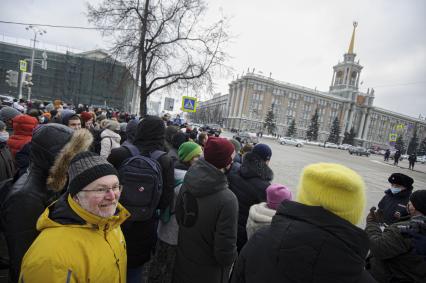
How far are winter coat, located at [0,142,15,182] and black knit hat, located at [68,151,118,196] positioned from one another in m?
2.15

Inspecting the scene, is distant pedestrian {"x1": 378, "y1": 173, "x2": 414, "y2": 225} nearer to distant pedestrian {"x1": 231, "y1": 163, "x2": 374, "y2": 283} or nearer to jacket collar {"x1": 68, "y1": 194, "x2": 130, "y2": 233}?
distant pedestrian {"x1": 231, "y1": 163, "x2": 374, "y2": 283}

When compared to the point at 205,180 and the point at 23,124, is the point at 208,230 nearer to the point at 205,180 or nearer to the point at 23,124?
the point at 205,180

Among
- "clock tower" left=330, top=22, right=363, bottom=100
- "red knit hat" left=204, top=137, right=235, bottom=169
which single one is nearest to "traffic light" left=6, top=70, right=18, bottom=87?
"red knit hat" left=204, top=137, right=235, bottom=169

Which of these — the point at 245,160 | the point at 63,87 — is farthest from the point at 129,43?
the point at 63,87

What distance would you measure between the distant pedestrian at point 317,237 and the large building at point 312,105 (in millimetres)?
91706

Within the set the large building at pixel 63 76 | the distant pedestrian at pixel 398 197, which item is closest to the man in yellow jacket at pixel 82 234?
the distant pedestrian at pixel 398 197

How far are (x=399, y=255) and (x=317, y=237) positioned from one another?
1.46 m

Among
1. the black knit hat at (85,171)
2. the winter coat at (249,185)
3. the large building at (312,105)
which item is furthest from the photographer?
the large building at (312,105)

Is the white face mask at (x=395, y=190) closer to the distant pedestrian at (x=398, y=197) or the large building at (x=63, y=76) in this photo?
the distant pedestrian at (x=398, y=197)

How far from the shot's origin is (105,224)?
61.8 inches

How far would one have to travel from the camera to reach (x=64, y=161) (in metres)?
1.96

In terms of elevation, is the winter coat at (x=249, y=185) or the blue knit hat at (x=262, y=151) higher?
the blue knit hat at (x=262, y=151)

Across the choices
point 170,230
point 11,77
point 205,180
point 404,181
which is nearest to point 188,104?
point 404,181

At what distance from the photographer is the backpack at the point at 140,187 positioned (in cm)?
238
